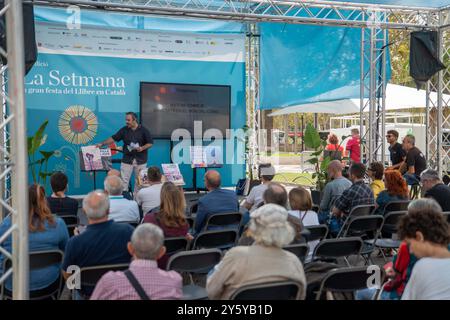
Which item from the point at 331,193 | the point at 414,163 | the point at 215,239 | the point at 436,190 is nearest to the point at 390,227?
the point at 436,190

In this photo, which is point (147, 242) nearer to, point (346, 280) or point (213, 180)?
point (346, 280)

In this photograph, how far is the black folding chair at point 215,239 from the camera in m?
3.90

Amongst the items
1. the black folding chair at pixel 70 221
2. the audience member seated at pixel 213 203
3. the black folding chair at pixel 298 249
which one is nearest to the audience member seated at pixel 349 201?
the audience member seated at pixel 213 203

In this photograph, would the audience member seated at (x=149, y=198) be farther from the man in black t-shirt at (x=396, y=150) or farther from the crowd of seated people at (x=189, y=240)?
the man in black t-shirt at (x=396, y=150)

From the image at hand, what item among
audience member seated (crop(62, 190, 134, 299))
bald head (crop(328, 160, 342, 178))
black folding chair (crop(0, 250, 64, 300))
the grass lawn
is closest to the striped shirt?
audience member seated (crop(62, 190, 134, 299))

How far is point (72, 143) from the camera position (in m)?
9.73

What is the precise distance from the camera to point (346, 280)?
9.20 feet

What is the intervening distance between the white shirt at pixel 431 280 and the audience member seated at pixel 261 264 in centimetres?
54

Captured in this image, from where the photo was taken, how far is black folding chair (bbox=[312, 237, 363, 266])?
354cm

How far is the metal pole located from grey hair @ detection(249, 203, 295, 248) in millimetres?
1201

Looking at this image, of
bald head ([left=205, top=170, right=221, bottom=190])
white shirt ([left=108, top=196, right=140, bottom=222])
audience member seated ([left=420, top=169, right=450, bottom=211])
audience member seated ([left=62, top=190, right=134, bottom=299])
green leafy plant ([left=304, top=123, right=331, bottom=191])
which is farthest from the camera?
green leafy plant ([left=304, top=123, right=331, bottom=191])

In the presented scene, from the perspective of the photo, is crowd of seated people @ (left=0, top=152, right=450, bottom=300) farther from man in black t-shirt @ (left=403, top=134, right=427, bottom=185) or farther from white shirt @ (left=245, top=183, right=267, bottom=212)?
man in black t-shirt @ (left=403, top=134, right=427, bottom=185)
